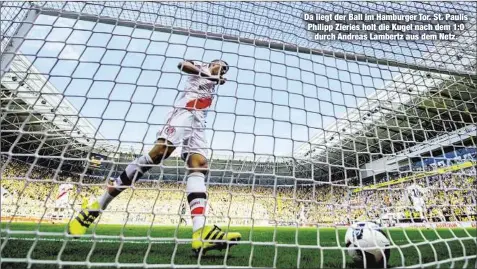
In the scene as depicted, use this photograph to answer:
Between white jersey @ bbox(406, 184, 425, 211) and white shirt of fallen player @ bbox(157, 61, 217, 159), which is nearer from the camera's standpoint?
white shirt of fallen player @ bbox(157, 61, 217, 159)

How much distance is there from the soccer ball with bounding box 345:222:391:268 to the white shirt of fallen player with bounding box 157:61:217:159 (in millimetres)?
1093

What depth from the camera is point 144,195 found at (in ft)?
45.9

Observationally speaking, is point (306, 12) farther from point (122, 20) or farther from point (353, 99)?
point (122, 20)

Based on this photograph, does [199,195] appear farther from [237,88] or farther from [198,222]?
[237,88]

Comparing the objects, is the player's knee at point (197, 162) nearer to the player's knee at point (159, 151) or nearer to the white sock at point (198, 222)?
the player's knee at point (159, 151)

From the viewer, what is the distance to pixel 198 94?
2344 mm

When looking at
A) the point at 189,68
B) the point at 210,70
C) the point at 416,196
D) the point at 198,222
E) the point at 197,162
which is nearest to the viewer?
the point at 198,222

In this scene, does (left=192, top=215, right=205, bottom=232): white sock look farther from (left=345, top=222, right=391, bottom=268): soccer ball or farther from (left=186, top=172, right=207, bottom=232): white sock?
(left=345, top=222, right=391, bottom=268): soccer ball

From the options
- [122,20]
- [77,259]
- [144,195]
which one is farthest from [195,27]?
[144,195]

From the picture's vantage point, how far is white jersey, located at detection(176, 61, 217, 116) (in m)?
2.30

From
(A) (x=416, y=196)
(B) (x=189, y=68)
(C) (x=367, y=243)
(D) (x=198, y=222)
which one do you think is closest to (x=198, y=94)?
(B) (x=189, y=68)

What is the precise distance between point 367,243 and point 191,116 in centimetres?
137

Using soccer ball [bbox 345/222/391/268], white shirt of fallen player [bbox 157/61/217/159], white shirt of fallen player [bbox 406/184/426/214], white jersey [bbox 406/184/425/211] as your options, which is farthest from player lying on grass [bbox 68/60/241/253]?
white jersey [bbox 406/184/425/211]

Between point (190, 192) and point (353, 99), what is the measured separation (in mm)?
1456
